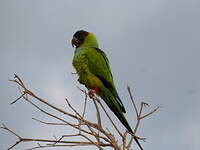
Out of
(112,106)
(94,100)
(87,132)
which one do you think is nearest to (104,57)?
(112,106)

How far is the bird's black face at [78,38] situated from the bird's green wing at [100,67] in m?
0.47

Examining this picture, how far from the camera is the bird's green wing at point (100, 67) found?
575cm

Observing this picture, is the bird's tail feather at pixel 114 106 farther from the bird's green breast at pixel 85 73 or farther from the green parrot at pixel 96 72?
the bird's green breast at pixel 85 73

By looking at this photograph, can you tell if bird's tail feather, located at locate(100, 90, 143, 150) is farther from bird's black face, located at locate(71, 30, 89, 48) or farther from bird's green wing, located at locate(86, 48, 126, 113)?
bird's black face, located at locate(71, 30, 89, 48)

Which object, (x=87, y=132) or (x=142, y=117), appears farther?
(x=142, y=117)

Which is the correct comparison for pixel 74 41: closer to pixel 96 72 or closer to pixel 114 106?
pixel 96 72

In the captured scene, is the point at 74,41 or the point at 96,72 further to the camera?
the point at 74,41

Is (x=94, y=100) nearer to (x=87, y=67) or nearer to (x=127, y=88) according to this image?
(x=127, y=88)

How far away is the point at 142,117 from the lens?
9.76 ft

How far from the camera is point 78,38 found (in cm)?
653

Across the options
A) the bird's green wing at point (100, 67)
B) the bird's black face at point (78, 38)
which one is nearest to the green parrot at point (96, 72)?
the bird's green wing at point (100, 67)

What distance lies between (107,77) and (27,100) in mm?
3030

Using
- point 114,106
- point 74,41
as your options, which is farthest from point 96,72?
point 74,41

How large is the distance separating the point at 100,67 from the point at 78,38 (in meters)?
0.91
